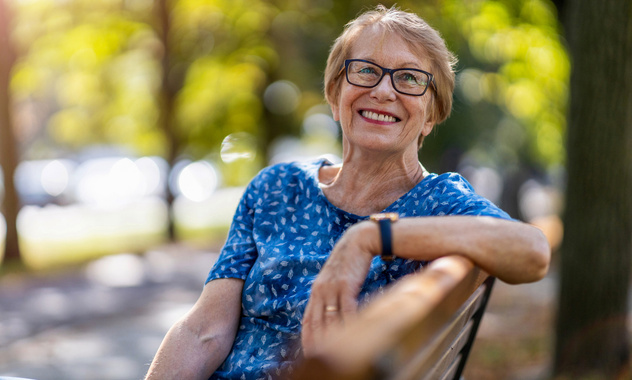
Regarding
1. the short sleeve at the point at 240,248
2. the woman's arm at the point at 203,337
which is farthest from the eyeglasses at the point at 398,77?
the woman's arm at the point at 203,337

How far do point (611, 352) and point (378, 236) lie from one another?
4155mm

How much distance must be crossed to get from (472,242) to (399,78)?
78 cm

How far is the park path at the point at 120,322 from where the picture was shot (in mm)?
6340

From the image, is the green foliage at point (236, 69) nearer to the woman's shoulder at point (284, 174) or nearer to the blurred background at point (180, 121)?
the blurred background at point (180, 121)

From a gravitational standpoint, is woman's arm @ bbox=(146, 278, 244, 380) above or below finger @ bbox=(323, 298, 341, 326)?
below

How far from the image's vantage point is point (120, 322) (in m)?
8.23

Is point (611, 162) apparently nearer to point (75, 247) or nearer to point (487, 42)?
point (487, 42)

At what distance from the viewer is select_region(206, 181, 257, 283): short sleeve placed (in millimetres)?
2324

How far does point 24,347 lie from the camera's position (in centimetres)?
705

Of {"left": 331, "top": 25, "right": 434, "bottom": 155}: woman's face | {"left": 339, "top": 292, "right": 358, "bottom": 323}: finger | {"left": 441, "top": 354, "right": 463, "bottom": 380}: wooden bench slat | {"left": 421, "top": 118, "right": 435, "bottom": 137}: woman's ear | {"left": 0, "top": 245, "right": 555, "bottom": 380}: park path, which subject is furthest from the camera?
{"left": 0, "top": 245, "right": 555, "bottom": 380}: park path

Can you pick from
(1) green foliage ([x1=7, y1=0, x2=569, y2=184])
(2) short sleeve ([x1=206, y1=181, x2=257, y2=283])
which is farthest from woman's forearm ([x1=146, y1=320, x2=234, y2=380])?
(1) green foliage ([x1=7, y1=0, x2=569, y2=184])

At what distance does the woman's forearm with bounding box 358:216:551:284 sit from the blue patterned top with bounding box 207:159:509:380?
0.75 feet

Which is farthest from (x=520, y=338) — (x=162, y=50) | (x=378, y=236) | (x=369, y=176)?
(x=162, y=50)

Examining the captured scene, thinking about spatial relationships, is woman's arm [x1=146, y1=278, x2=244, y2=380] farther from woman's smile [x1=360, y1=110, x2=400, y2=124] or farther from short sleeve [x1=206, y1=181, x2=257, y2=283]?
woman's smile [x1=360, y1=110, x2=400, y2=124]
